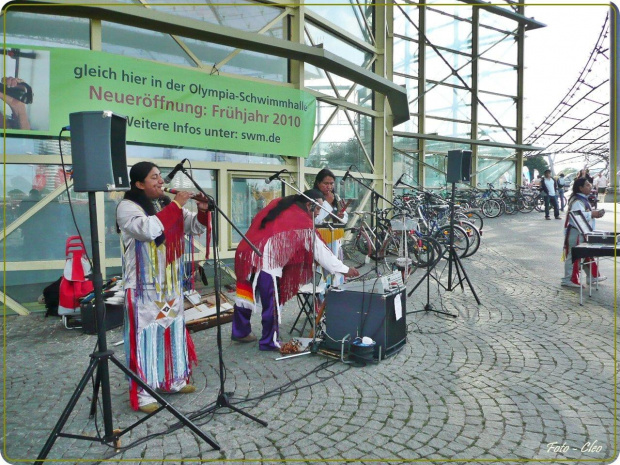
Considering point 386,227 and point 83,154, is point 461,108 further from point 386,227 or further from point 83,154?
point 83,154

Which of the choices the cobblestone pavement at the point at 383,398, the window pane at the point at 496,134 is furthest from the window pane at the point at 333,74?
the window pane at the point at 496,134

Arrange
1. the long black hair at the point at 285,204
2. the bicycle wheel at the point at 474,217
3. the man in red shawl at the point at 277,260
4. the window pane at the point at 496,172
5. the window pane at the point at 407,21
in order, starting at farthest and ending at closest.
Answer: the window pane at the point at 496,172 → the window pane at the point at 407,21 → the bicycle wheel at the point at 474,217 → the long black hair at the point at 285,204 → the man in red shawl at the point at 277,260

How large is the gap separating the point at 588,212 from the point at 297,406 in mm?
5708

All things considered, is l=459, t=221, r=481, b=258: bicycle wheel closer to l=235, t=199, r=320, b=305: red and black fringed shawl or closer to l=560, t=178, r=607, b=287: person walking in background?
l=560, t=178, r=607, b=287: person walking in background

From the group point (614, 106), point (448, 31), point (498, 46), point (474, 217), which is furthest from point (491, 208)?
point (614, 106)

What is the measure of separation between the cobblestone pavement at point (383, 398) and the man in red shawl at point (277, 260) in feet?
1.45

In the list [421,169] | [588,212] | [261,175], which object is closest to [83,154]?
[261,175]

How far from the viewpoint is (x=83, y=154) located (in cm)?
267

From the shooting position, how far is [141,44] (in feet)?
22.4

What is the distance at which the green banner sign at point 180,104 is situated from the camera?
6000mm

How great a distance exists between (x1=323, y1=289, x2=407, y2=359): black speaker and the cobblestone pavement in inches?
7.0

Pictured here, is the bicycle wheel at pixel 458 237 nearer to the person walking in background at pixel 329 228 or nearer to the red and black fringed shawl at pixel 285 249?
the person walking in background at pixel 329 228

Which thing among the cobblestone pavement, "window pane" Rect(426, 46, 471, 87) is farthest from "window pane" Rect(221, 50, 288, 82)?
"window pane" Rect(426, 46, 471, 87)

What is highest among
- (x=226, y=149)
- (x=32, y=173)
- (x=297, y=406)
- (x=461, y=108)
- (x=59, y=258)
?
(x=461, y=108)
